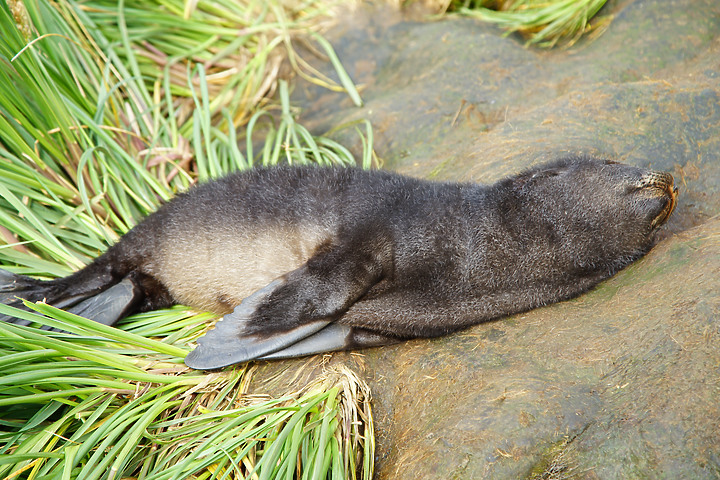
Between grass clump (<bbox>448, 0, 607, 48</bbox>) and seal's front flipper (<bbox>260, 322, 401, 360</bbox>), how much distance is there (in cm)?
385

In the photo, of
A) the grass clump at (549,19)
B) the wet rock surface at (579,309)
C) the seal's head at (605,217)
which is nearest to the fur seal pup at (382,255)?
the seal's head at (605,217)

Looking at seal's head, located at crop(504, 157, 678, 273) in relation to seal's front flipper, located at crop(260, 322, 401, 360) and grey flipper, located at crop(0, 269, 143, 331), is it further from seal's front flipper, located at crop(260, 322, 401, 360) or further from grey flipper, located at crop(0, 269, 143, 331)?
grey flipper, located at crop(0, 269, 143, 331)

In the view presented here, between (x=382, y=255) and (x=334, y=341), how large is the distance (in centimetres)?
55

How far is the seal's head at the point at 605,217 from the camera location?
127 inches

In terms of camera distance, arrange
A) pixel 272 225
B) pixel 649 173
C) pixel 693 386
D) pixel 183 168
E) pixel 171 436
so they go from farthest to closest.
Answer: pixel 183 168 < pixel 272 225 < pixel 649 173 < pixel 171 436 < pixel 693 386

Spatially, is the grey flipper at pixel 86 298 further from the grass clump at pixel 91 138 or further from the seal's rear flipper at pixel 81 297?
the grass clump at pixel 91 138

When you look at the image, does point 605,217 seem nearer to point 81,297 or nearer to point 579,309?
A: point 579,309

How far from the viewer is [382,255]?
3.26 meters

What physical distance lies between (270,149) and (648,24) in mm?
3589

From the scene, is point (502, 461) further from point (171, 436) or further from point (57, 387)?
point (57, 387)

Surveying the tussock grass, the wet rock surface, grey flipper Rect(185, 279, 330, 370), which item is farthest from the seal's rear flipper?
the wet rock surface

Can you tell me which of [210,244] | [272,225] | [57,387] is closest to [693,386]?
[272,225]

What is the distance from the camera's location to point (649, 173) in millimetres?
3262

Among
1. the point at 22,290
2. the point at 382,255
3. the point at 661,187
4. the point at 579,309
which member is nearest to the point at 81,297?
the point at 22,290
